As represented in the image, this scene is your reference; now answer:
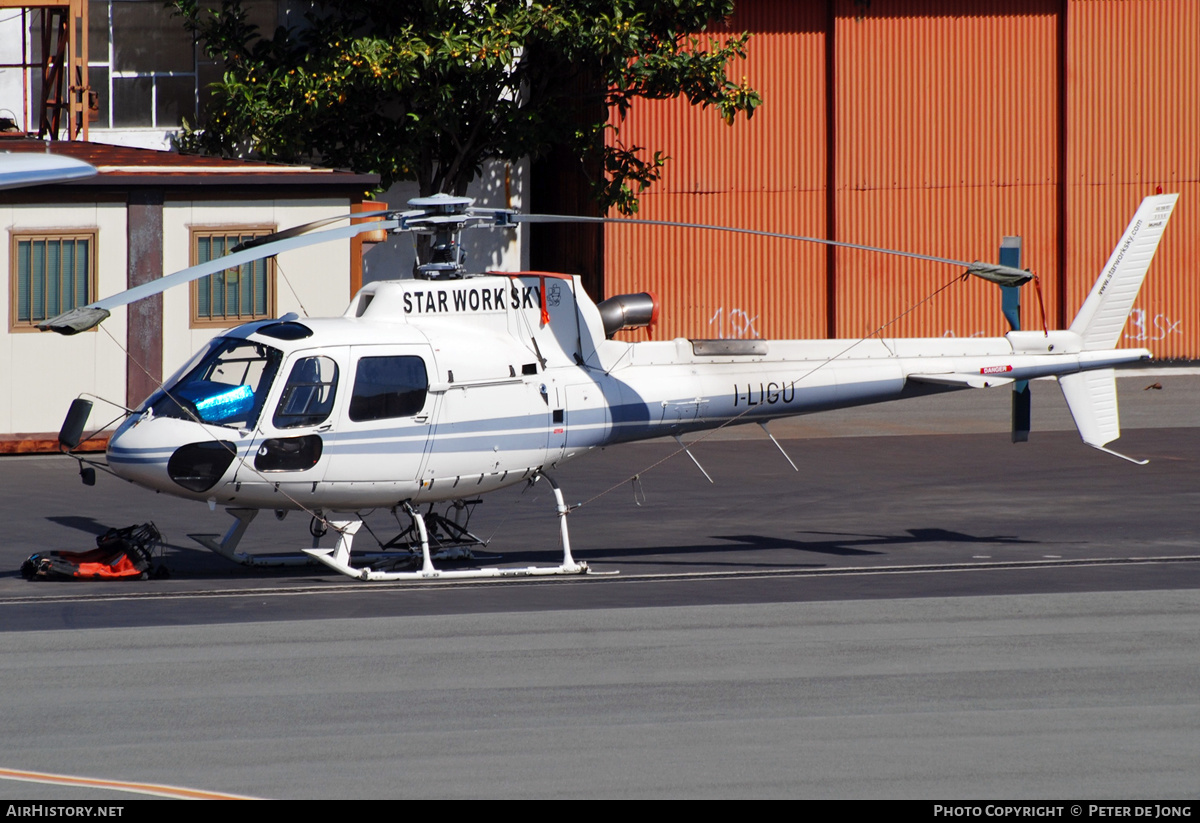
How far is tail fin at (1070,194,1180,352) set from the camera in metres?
14.9

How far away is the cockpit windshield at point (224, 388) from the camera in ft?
41.8

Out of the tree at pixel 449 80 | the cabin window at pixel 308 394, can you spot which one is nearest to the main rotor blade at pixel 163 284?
the cabin window at pixel 308 394

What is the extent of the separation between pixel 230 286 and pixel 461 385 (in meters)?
10.1

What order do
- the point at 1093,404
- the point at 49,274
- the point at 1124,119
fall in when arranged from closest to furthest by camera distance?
1. the point at 1093,404
2. the point at 49,274
3. the point at 1124,119

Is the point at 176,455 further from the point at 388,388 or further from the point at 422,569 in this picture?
the point at 422,569

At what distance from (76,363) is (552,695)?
13571mm

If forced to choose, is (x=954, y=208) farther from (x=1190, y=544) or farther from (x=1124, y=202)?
(x=1190, y=544)

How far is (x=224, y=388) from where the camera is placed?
1284 centimetres

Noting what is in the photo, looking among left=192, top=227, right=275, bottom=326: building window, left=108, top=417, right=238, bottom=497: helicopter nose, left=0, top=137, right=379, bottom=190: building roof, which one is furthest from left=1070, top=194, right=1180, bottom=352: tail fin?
left=192, top=227, right=275, bottom=326: building window

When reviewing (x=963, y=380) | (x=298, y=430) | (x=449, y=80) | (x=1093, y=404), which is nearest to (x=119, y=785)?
(x=298, y=430)

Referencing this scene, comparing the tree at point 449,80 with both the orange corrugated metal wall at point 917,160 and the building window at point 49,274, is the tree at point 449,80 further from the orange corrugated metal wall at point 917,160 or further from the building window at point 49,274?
the building window at point 49,274

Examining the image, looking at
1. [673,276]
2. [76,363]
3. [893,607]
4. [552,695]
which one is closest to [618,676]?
[552,695]

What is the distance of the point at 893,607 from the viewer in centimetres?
1254

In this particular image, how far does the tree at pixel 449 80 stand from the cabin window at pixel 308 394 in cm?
1528
